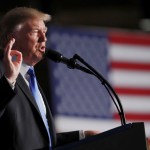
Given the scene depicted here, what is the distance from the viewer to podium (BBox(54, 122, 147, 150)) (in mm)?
2781

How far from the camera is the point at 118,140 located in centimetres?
282

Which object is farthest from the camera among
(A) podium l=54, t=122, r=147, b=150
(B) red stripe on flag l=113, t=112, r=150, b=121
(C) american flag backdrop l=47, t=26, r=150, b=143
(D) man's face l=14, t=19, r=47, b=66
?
(B) red stripe on flag l=113, t=112, r=150, b=121

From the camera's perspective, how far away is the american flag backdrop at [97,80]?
6059 mm

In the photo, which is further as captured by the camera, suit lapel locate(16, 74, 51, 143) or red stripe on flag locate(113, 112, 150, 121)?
red stripe on flag locate(113, 112, 150, 121)

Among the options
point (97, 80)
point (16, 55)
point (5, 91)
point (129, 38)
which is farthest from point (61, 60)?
point (129, 38)

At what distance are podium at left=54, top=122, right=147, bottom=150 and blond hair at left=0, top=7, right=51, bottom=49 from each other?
0.65 m

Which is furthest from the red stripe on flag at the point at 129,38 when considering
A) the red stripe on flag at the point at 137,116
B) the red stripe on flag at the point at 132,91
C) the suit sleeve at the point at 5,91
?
the suit sleeve at the point at 5,91

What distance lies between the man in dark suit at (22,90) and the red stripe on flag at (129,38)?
3.41 meters

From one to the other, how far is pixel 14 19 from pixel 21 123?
48cm

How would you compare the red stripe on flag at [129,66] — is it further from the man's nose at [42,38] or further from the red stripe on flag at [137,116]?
the man's nose at [42,38]

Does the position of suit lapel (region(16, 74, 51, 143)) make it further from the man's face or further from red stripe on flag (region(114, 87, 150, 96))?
red stripe on flag (region(114, 87, 150, 96))

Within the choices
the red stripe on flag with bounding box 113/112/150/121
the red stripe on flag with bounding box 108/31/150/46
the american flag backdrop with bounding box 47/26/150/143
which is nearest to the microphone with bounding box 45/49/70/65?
the american flag backdrop with bounding box 47/26/150/143

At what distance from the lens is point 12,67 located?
9.25 feet

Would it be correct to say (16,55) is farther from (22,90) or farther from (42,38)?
(42,38)
